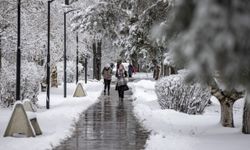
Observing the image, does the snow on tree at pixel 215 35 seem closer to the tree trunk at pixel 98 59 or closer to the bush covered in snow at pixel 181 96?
the bush covered in snow at pixel 181 96

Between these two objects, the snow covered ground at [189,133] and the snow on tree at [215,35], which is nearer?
the snow on tree at [215,35]

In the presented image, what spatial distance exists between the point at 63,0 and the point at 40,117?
2528cm

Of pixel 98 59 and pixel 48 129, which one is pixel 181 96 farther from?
pixel 98 59

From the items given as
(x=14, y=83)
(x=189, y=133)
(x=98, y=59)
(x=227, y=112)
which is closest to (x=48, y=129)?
(x=189, y=133)

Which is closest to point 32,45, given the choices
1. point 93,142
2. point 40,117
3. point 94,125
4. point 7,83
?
point 7,83

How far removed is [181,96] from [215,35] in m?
15.4

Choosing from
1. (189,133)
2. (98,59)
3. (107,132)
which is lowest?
(107,132)

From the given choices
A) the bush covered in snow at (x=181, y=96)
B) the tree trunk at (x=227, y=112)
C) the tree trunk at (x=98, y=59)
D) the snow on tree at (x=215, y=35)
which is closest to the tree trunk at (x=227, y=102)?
the tree trunk at (x=227, y=112)

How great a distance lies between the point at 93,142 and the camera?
12.6 meters

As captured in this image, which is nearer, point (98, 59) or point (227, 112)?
point (227, 112)

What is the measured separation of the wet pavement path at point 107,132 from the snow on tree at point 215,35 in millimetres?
8865

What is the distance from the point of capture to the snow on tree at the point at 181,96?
17531 mm

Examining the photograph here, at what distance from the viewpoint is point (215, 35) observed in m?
2.85

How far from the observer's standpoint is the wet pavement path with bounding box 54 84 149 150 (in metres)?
12.0
